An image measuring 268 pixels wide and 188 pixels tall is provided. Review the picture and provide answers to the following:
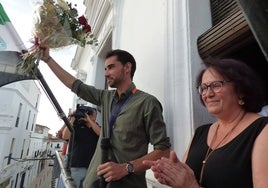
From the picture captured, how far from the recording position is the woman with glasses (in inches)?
29.5

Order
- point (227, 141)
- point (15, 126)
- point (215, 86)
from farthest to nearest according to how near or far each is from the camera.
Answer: point (15, 126) → point (215, 86) → point (227, 141)

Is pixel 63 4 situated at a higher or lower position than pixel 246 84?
higher

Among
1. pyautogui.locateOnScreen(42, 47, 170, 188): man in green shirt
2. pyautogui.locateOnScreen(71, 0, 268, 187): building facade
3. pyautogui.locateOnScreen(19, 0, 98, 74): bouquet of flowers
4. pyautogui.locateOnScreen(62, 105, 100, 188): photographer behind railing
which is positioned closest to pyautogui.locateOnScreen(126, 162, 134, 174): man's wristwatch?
pyautogui.locateOnScreen(42, 47, 170, 188): man in green shirt

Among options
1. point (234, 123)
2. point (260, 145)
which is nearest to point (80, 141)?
point (234, 123)

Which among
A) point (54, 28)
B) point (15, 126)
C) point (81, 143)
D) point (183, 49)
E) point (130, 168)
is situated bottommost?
point (130, 168)

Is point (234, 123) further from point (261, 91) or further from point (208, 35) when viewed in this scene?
point (208, 35)

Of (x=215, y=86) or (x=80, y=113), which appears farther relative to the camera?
(x=80, y=113)

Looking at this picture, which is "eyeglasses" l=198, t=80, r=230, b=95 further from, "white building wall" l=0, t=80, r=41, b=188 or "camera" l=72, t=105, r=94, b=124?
"white building wall" l=0, t=80, r=41, b=188

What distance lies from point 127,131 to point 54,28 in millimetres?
964

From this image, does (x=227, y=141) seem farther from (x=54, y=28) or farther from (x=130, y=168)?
(x=54, y=28)

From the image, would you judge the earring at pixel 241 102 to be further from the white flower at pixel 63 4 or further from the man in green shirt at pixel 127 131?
the white flower at pixel 63 4

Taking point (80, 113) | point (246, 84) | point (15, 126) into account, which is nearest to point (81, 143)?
point (80, 113)

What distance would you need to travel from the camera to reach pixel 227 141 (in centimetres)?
89

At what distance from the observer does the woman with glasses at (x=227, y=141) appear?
2.46 feet
